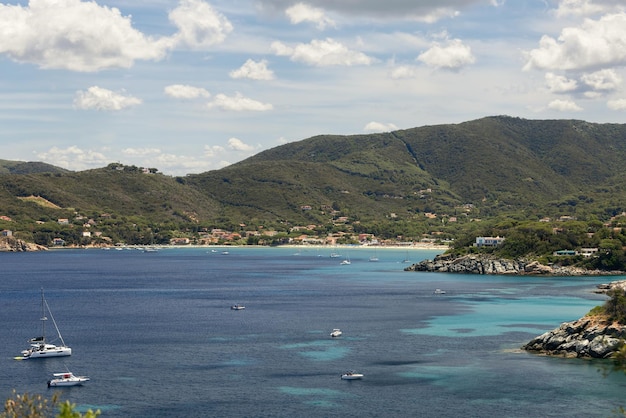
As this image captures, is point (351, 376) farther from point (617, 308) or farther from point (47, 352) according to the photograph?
point (47, 352)

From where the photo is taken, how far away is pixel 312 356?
91.1 m

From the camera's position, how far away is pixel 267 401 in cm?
7075

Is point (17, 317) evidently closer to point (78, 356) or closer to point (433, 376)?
point (78, 356)

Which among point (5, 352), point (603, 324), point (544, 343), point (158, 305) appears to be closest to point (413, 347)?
point (544, 343)

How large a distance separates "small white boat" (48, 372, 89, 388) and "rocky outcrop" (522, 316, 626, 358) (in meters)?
49.9

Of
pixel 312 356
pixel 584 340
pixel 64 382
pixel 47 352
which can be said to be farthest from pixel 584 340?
pixel 47 352

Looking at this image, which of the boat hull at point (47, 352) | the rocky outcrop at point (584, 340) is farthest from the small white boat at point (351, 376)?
the boat hull at point (47, 352)

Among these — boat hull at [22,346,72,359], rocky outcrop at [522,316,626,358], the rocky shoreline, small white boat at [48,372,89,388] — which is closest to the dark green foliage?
the rocky shoreline

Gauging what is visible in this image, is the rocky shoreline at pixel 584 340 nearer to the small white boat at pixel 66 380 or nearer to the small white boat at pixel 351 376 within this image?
the small white boat at pixel 351 376

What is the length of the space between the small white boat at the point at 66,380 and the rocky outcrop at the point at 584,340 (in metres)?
49.9

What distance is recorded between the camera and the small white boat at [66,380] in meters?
76.2

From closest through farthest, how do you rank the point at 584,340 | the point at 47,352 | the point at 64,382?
1. the point at 64,382
2. the point at 584,340
3. the point at 47,352

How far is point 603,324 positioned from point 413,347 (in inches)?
860

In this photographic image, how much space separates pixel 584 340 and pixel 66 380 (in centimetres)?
5486
